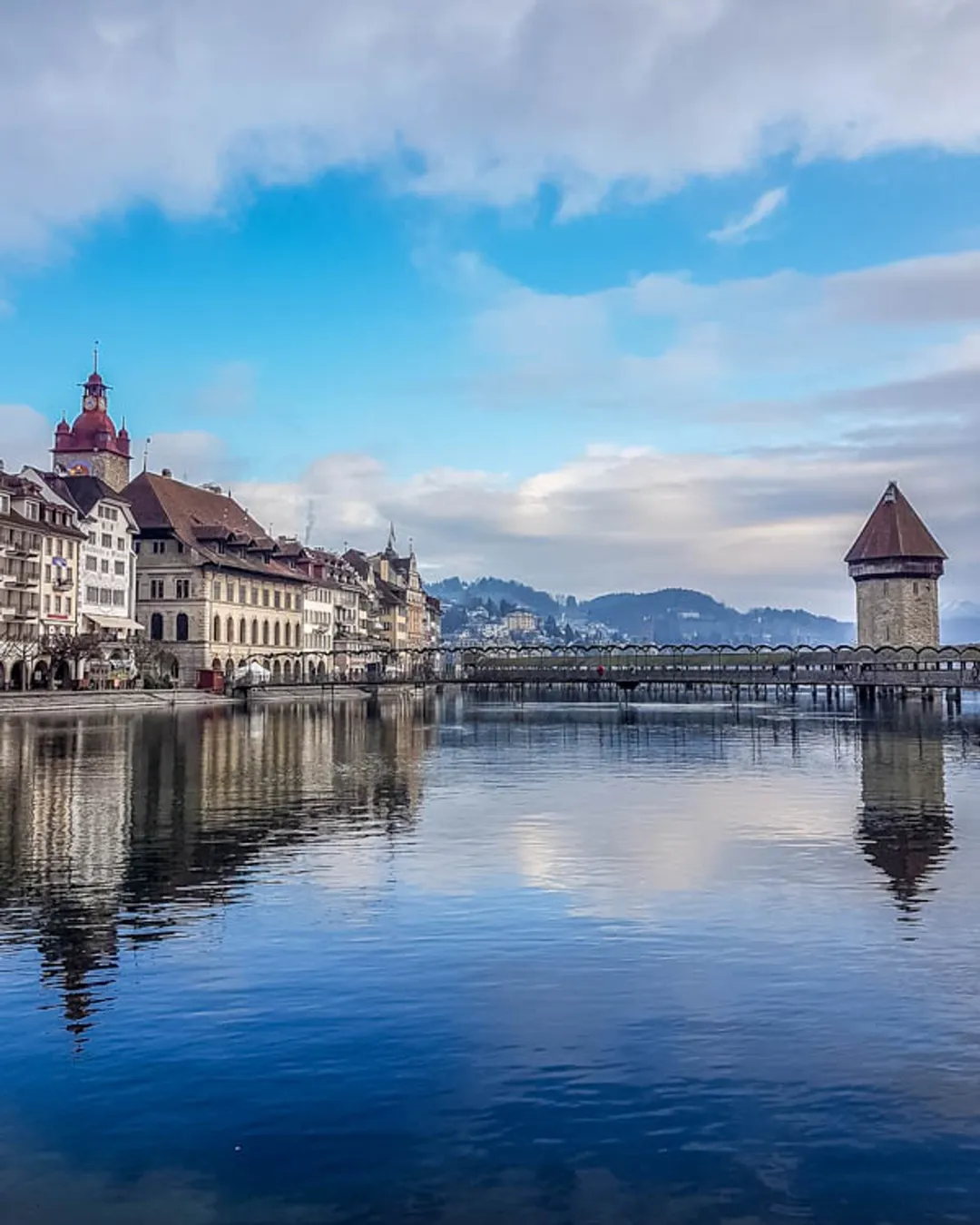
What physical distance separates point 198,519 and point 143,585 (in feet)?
30.3

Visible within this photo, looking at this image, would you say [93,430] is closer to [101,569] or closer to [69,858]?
[101,569]

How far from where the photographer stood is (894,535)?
11738cm

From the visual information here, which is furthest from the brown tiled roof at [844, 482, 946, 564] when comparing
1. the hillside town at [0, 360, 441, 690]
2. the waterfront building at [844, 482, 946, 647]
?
the hillside town at [0, 360, 441, 690]

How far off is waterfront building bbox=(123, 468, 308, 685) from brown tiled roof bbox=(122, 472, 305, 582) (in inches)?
3.5

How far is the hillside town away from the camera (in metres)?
76.7

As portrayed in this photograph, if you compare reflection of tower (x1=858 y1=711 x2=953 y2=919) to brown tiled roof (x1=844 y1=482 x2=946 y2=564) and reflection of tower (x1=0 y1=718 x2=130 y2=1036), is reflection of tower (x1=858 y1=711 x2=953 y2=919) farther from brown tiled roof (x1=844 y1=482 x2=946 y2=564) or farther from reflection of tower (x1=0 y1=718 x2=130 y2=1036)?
brown tiled roof (x1=844 y1=482 x2=946 y2=564)

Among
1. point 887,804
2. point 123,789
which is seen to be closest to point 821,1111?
point 887,804

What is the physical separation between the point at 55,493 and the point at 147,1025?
78.9m

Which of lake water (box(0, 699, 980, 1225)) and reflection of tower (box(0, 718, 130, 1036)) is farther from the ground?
reflection of tower (box(0, 718, 130, 1036))

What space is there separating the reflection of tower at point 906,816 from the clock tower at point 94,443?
81.3 m

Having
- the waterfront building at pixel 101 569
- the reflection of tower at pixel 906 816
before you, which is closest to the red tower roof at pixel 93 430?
the waterfront building at pixel 101 569

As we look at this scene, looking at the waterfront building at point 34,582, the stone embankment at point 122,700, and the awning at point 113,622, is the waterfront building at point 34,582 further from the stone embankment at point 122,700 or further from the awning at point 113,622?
the stone embankment at point 122,700

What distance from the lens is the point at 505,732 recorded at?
63938 mm

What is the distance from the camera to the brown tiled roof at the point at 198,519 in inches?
3915
